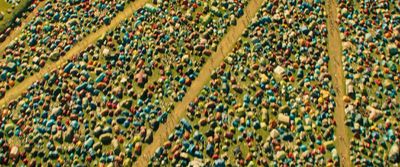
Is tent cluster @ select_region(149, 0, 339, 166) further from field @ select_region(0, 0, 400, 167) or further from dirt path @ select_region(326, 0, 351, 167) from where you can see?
dirt path @ select_region(326, 0, 351, 167)

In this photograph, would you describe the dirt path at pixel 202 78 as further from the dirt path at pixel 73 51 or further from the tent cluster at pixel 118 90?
the dirt path at pixel 73 51

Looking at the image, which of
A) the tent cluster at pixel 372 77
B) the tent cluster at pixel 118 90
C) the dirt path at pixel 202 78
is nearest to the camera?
the tent cluster at pixel 372 77

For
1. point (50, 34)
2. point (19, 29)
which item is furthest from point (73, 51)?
point (19, 29)

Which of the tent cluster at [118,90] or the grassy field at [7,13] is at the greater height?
the grassy field at [7,13]

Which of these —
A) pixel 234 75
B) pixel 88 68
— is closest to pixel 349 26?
pixel 234 75

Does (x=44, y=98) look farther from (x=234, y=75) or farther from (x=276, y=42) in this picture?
(x=276, y=42)

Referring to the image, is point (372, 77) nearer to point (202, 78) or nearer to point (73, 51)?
point (202, 78)

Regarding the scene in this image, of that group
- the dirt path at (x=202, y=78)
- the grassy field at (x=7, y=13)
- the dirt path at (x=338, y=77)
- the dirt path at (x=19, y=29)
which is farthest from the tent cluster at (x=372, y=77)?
the grassy field at (x=7, y=13)
